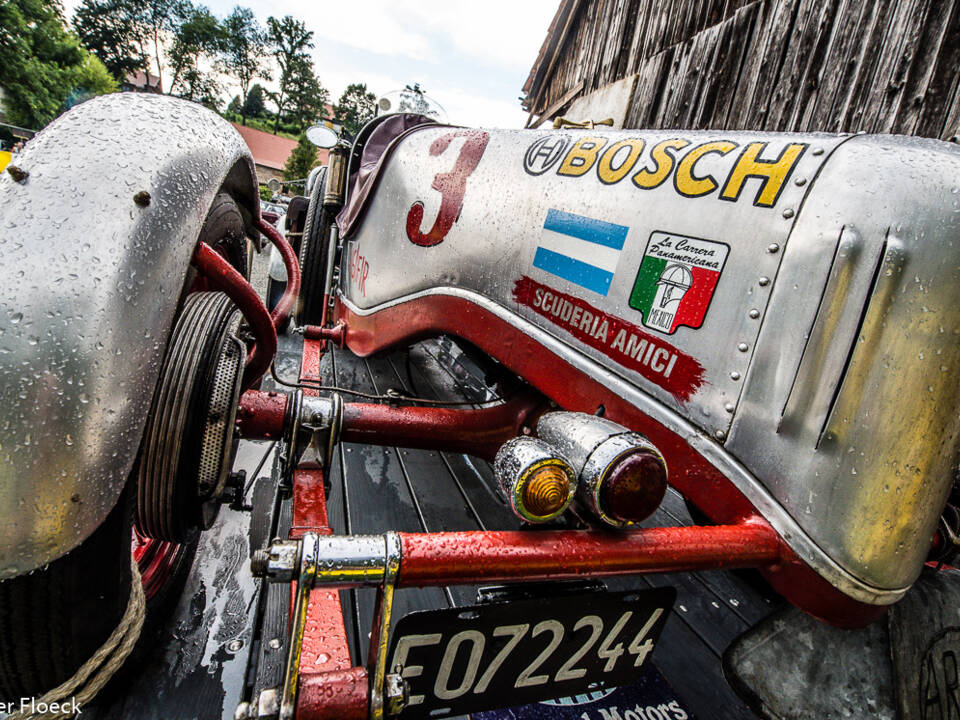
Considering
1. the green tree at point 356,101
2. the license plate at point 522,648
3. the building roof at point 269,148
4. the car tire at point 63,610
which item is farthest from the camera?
the green tree at point 356,101

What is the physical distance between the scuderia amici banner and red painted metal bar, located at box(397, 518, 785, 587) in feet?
0.87

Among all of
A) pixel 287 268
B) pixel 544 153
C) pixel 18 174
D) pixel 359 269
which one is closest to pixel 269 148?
pixel 359 269

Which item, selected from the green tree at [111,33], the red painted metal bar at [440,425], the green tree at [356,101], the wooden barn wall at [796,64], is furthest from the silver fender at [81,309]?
the green tree at [111,33]

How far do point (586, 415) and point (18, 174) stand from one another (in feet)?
3.99

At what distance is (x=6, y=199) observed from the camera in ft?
3.10

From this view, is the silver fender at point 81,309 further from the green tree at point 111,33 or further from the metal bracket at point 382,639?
the green tree at point 111,33

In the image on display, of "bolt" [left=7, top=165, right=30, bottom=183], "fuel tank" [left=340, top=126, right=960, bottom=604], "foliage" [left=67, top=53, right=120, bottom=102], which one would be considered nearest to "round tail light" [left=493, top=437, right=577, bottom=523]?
"fuel tank" [left=340, top=126, right=960, bottom=604]

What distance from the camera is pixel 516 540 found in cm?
83

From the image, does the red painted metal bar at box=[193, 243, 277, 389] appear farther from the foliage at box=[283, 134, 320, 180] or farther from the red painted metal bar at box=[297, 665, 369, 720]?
the foliage at box=[283, 134, 320, 180]

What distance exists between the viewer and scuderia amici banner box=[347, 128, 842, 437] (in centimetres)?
110

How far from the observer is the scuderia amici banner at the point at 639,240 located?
110 cm

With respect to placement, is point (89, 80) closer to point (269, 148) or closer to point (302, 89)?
point (269, 148)

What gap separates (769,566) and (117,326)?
4.39 ft

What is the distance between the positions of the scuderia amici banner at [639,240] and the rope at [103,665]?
1.22m
